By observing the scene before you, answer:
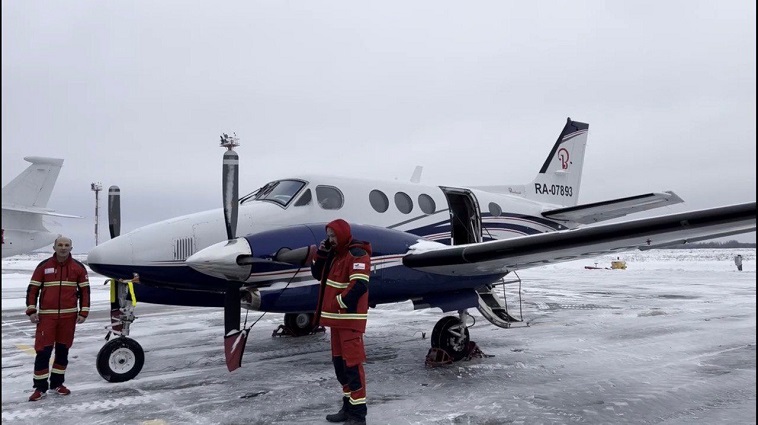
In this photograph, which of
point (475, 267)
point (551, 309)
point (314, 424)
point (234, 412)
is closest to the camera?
point (314, 424)

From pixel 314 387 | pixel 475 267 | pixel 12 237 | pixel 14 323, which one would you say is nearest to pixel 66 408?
pixel 314 387

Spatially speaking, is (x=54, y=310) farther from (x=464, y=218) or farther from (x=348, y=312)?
(x=464, y=218)

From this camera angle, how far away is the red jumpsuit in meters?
6.43

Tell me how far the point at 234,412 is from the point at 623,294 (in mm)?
16772

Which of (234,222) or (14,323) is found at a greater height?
(234,222)

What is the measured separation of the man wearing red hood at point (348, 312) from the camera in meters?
5.37

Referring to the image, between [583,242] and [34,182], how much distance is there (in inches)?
1055

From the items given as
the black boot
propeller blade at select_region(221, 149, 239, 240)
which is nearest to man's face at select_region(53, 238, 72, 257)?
propeller blade at select_region(221, 149, 239, 240)

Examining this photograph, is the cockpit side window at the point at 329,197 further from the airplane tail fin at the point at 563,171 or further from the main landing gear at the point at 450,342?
the airplane tail fin at the point at 563,171

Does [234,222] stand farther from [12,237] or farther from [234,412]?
[12,237]

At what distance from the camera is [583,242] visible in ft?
20.9

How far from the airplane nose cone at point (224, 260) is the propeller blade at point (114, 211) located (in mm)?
2169

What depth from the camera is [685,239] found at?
22.4ft

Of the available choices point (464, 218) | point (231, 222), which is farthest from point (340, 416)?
point (464, 218)
